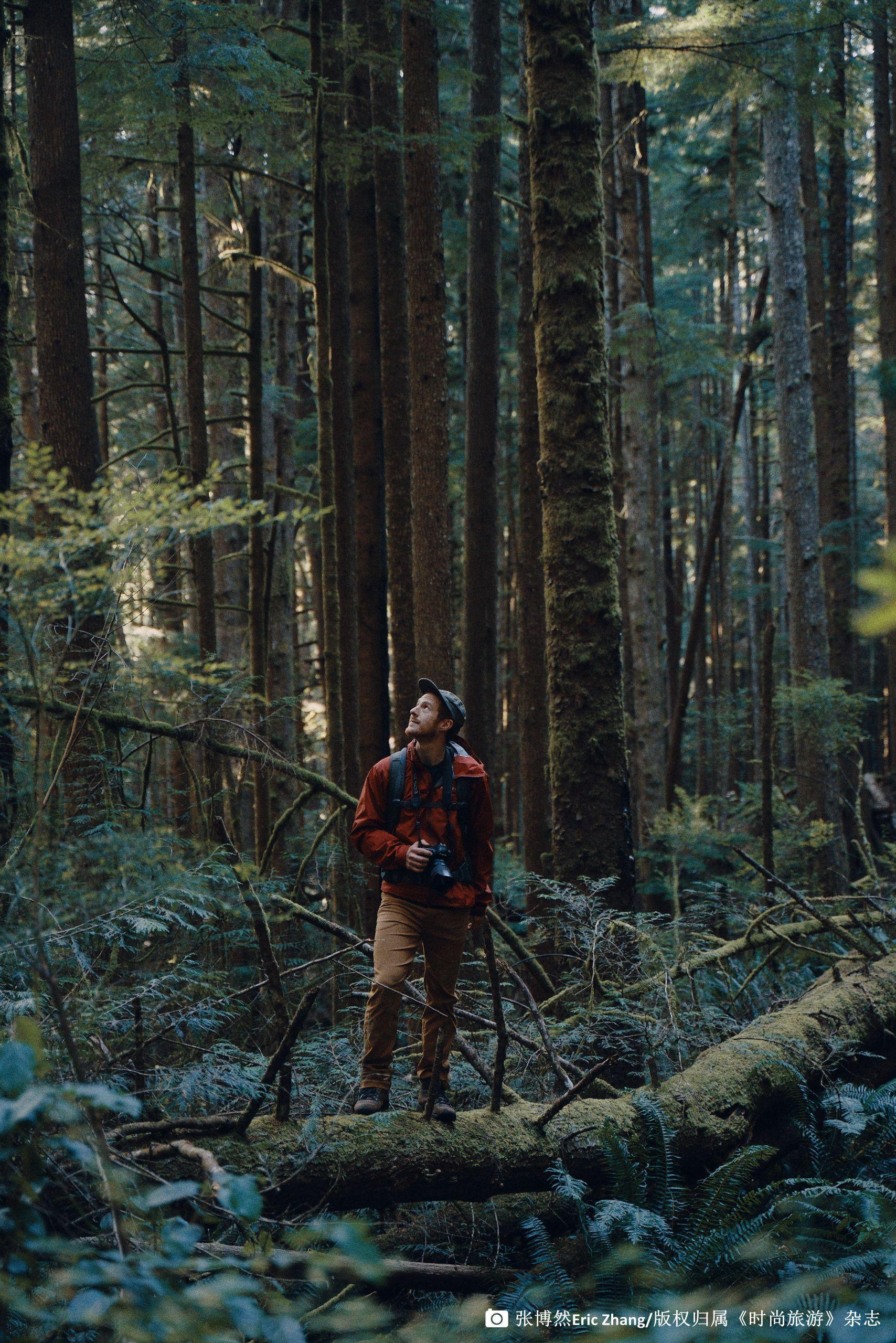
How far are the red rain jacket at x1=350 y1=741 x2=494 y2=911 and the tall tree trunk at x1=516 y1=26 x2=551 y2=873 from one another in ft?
23.3

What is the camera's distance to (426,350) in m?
9.27

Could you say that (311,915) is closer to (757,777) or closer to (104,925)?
(104,925)

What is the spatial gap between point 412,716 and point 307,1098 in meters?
1.95

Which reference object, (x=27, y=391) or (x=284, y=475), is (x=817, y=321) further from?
(x=27, y=391)

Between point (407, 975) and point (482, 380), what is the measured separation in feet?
25.4

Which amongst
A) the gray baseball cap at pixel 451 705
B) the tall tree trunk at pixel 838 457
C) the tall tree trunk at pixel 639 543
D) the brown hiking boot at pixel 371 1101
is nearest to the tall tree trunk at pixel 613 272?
the tall tree trunk at pixel 639 543

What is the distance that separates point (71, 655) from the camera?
562cm

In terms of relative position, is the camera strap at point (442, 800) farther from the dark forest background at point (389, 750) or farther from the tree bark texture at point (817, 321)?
the tree bark texture at point (817, 321)

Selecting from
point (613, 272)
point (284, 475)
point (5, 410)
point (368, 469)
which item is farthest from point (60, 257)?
point (613, 272)

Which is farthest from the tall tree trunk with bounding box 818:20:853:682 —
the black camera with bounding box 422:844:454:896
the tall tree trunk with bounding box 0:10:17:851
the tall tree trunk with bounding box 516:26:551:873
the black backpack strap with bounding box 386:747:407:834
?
the tall tree trunk with bounding box 0:10:17:851

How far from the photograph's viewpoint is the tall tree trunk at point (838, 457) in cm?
1809

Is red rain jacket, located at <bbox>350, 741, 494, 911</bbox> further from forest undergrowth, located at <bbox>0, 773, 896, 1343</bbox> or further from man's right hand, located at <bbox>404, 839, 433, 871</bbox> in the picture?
forest undergrowth, located at <bbox>0, 773, 896, 1343</bbox>

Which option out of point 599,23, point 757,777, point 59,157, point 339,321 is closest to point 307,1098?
point 59,157

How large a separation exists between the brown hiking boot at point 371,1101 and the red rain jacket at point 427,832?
35.7 inches
